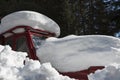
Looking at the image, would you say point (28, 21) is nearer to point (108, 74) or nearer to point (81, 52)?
point (81, 52)

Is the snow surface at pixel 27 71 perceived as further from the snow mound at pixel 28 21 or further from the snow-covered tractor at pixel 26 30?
the snow mound at pixel 28 21

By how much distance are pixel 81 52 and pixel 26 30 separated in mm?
2013

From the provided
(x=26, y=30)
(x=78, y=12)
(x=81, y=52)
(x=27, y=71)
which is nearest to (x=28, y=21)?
(x=26, y=30)

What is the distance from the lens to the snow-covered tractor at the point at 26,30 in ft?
19.1

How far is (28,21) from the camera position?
5883 millimetres

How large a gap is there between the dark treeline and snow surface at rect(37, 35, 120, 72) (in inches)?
377

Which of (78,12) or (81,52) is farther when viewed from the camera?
(78,12)

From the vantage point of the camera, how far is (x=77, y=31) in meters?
15.2

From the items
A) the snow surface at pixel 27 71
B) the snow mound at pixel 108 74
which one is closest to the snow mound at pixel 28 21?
the snow surface at pixel 27 71

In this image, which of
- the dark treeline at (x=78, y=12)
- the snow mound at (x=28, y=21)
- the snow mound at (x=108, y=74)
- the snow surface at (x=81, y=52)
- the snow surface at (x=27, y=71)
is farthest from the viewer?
the dark treeline at (x=78, y=12)

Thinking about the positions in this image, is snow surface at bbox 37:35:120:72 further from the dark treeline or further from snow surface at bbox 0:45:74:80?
the dark treeline

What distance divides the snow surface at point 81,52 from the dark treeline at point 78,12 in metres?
9.59

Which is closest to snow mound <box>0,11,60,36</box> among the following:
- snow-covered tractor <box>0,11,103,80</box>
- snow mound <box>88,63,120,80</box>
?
snow-covered tractor <box>0,11,103,80</box>

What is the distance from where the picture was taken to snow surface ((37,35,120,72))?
4.11 meters
